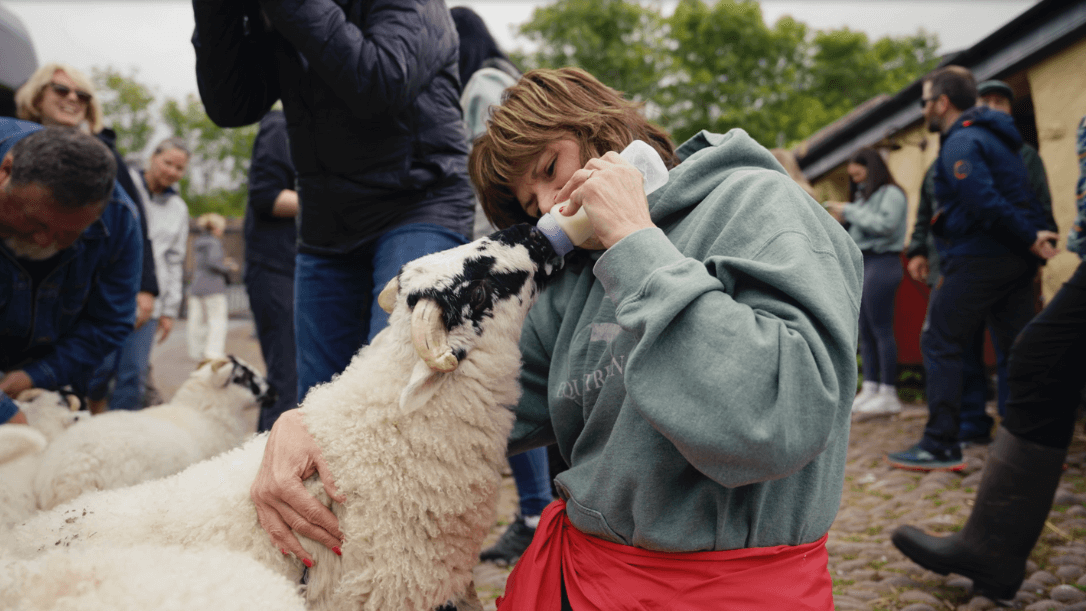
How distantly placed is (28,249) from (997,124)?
6.13m

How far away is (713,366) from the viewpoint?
1208mm

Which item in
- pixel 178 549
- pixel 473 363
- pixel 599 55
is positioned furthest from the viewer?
pixel 599 55

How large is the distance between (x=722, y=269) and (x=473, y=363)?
2.68 feet

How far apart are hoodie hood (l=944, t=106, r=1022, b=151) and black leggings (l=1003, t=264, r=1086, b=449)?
2564 mm

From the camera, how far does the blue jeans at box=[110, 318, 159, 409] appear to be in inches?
217

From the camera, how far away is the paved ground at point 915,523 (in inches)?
119

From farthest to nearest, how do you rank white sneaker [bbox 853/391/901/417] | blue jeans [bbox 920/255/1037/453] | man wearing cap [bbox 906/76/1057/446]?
white sneaker [bbox 853/391/901/417], man wearing cap [bbox 906/76/1057/446], blue jeans [bbox 920/255/1037/453]

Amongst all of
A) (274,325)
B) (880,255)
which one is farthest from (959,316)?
(274,325)

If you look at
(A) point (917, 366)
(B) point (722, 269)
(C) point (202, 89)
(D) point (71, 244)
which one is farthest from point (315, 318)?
(A) point (917, 366)

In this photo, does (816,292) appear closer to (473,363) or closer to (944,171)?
(473,363)

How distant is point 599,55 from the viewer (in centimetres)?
3306

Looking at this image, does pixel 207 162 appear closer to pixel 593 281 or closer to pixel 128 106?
pixel 128 106

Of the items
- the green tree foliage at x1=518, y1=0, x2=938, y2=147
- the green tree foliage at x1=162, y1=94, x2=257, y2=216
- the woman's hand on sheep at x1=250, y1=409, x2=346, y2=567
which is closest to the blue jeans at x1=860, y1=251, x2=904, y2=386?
the woman's hand on sheep at x1=250, y1=409, x2=346, y2=567

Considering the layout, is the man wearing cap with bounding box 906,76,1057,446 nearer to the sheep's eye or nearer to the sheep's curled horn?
the sheep's eye
